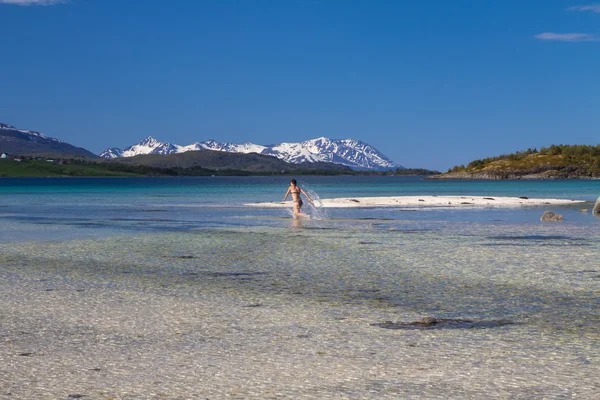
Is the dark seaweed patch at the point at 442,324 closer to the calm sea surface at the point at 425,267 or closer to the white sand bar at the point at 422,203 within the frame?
the calm sea surface at the point at 425,267

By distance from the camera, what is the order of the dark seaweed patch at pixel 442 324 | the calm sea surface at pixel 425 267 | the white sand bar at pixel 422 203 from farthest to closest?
the white sand bar at pixel 422 203 → the dark seaweed patch at pixel 442 324 → the calm sea surface at pixel 425 267

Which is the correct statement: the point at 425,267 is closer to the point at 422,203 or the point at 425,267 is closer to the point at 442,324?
the point at 442,324

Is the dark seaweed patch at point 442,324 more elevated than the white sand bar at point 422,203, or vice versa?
the white sand bar at point 422,203

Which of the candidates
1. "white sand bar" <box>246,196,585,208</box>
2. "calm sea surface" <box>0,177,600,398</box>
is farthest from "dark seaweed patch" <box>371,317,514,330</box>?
"white sand bar" <box>246,196,585,208</box>

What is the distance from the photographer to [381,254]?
85.5ft

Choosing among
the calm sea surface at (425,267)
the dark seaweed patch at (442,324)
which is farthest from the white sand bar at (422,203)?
the dark seaweed patch at (442,324)

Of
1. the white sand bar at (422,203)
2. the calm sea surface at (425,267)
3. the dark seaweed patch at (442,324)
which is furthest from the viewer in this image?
the white sand bar at (422,203)

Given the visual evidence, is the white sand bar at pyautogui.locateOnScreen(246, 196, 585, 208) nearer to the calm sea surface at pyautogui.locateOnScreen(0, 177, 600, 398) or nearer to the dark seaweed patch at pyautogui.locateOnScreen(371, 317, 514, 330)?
the calm sea surface at pyautogui.locateOnScreen(0, 177, 600, 398)

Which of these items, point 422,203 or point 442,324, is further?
point 422,203

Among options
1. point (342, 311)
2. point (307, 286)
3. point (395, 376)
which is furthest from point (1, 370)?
point (307, 286)

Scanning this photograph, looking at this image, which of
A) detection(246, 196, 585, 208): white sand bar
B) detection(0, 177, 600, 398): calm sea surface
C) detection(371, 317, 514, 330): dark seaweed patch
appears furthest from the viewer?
detection(246, 196, 585, 208): white sand bar

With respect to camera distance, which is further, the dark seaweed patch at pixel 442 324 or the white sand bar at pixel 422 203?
the white sand bar at pixel 422 203

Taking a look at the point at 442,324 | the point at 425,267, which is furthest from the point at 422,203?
the point at 442,324

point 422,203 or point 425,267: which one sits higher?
point 422,203
